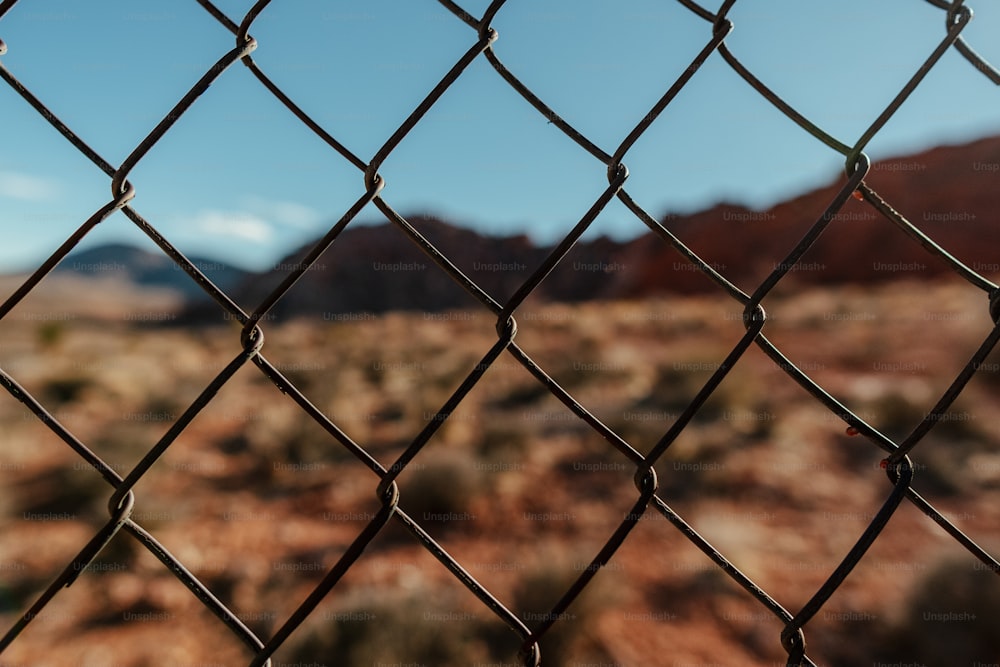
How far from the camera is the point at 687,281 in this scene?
33.2 m

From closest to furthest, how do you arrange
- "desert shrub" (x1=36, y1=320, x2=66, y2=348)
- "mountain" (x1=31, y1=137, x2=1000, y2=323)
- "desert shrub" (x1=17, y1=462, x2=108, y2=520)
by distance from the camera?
"desert shrub" (x1=17, y1=462, x2=108, y2=520) → "desert shrub" (x1=36, y1=320, x2=66, y2=348) → "mountain" (x1=31, y1=137, x2=1000, y2=323)

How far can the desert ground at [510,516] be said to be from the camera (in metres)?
3.95

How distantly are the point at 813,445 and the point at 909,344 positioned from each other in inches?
262

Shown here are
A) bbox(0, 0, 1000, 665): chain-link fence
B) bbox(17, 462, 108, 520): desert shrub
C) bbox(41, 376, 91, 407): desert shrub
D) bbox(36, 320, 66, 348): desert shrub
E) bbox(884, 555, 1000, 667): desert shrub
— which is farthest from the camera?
bbox(36, 320, 66, 348): desert shrub

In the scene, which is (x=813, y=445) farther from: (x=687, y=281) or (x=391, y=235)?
(x=391, y=235)

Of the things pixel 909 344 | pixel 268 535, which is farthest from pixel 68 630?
pixel 909 344

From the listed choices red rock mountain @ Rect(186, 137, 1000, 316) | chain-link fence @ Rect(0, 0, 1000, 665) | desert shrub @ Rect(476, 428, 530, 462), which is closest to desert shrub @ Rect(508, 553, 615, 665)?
desert shrub @ Rect(476, 428, 530, 462)

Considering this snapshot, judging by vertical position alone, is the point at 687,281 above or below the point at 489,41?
above

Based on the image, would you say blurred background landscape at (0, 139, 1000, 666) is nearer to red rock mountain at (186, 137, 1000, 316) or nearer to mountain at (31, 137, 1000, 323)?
mountain at (31, 137, 1000, 323)

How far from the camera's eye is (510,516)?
19.3 feet

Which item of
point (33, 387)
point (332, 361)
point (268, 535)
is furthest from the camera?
point (332, 361)

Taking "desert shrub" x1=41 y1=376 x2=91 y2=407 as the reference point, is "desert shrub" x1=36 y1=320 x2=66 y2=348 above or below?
above

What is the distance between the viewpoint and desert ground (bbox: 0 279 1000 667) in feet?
13.0

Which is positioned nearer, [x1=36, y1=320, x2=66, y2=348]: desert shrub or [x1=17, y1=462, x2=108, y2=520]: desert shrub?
[x1=17, y1=462, x2=108, y2=520]: desert shrub
